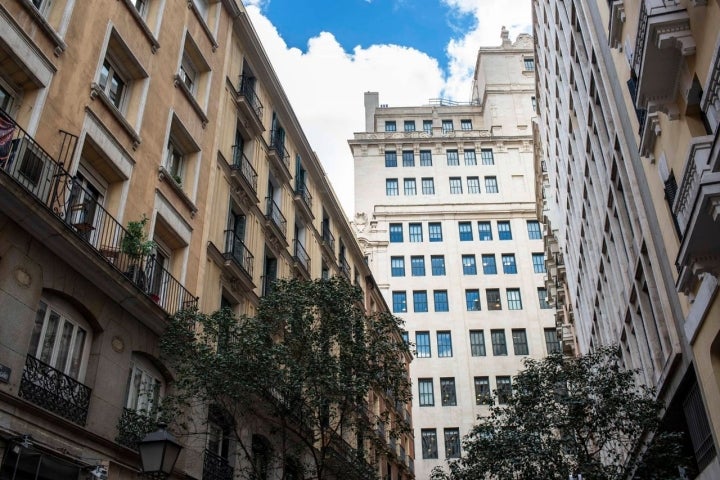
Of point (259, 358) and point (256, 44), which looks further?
point (256, 44)

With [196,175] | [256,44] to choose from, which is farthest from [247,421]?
[256,44]

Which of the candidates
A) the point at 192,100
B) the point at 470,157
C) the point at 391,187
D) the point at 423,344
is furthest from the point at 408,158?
the point at 192,100

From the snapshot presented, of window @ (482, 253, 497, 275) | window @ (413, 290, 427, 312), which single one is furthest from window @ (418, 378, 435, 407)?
window @ (482, 253, 497, 275)

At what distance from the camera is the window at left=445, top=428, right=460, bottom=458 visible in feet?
168

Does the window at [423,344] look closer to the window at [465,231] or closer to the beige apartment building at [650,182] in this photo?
the window at [465,231]

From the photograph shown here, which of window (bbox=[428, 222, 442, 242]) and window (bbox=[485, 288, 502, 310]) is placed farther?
window (bbox=[428, 222, 442, 242])

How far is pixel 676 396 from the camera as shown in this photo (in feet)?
56.5

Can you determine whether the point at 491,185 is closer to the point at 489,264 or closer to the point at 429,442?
the point at 489,264

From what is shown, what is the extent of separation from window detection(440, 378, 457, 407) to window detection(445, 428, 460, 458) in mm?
1986

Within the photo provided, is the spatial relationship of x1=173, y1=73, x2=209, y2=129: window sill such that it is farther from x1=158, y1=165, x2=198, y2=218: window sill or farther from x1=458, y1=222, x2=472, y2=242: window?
x1=458, y1=222, x2=472, y2=242: window

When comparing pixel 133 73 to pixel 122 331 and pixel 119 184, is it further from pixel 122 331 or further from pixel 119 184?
pixel 122 331

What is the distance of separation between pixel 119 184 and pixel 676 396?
47.1 ft

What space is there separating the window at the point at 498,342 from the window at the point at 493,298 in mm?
2219

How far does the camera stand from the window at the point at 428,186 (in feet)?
213
